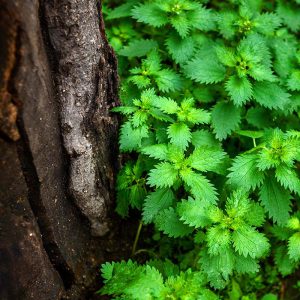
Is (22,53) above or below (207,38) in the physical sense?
above

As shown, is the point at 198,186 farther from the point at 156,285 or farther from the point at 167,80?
the point at 167,80

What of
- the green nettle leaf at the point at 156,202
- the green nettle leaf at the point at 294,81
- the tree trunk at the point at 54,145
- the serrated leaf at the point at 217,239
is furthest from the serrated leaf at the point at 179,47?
the serrated leaf at the point at 217,239

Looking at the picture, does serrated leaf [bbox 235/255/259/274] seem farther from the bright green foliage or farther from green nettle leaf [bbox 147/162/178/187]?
green nettle leaf [bbox 147/162/178/187]

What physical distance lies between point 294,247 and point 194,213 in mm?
792

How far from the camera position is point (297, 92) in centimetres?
296

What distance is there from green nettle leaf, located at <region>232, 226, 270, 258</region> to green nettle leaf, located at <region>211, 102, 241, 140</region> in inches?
27.0

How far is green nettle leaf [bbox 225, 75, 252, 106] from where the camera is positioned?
2.72 m

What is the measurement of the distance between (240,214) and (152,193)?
560 mm

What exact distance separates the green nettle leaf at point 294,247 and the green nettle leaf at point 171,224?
2.30ft

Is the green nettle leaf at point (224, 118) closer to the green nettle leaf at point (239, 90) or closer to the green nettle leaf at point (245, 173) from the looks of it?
the green nettle leaf at point (239, 90)

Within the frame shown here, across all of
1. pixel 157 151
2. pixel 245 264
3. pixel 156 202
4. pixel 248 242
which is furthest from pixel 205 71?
pixel 245 264

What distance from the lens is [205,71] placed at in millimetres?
2891

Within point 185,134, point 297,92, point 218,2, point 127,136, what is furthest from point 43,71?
point 218,2

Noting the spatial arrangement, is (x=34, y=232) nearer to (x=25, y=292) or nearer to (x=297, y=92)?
(x=25, y=292)
